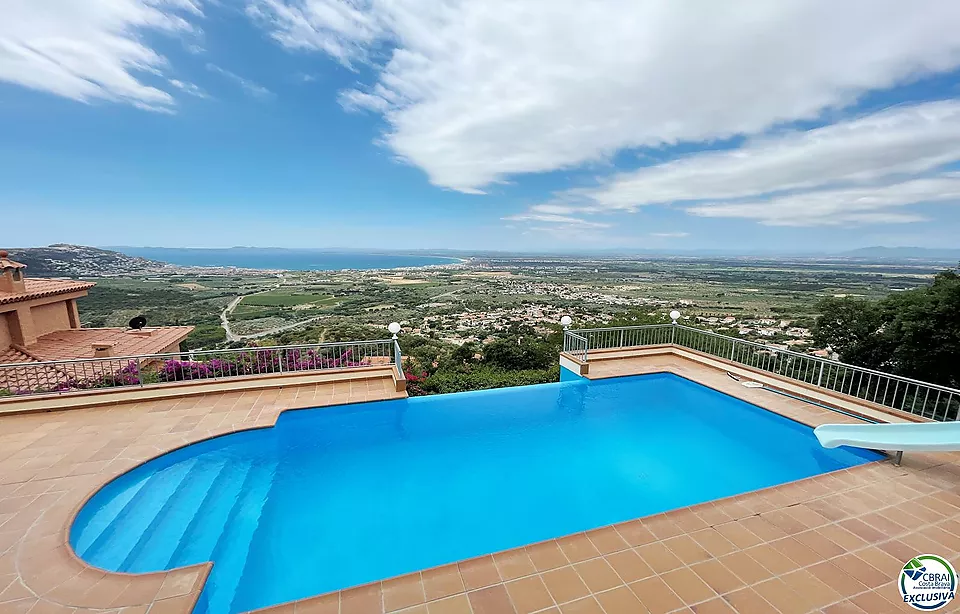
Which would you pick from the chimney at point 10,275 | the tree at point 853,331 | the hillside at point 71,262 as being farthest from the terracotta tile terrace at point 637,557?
the hillside at point 71,262

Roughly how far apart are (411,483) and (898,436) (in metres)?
5.60

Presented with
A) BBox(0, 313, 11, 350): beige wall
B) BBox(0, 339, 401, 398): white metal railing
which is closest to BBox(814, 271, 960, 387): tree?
BBox(0, 339, 401, 398): white metal railing

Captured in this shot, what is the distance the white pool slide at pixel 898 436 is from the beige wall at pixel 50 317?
18.5 meters

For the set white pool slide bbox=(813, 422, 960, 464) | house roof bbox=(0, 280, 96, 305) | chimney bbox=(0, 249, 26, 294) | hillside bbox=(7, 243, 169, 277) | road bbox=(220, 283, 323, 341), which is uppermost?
chimney bbox=(0, 249, 26, 294)

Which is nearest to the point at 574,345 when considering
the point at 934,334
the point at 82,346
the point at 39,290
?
the point at 934,334

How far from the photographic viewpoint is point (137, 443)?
439cm

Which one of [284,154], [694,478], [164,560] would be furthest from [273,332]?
[694,478]

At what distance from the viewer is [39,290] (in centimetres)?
1109

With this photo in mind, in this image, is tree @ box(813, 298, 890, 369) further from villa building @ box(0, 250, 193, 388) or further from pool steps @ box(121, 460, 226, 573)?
villa building @ box(0, 250, 193, 388)

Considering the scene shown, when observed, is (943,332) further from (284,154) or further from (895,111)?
(284,154)

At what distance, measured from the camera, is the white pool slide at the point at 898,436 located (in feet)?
12.8

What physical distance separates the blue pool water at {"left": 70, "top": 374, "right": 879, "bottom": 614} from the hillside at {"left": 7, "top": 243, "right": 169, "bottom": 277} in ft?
142

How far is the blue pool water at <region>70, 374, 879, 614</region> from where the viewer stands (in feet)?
10.4

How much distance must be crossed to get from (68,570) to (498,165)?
24.2m
